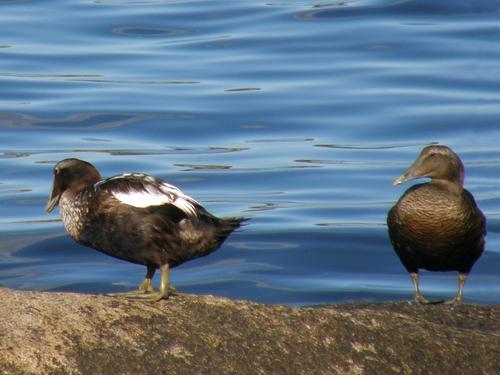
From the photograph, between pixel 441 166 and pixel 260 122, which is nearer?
pixel 441 166

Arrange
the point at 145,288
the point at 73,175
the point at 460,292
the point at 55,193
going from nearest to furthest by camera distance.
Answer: the point at 145,288 < the point at 73,175 < the point at 55,193 < the point at 460,292

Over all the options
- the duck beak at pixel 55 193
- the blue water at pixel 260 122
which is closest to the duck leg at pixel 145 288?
the duck beak at pixel 55 193

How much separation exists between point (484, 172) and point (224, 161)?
290 cm

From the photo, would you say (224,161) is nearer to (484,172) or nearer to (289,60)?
(484,172)

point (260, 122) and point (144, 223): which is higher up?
point (144, 223)

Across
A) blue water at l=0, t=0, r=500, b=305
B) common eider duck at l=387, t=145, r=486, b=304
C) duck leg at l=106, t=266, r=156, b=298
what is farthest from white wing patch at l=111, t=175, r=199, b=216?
blue water at l=0, t=0, r=500, b=305

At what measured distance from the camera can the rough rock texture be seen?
5070 millimetres

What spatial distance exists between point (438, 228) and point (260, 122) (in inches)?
353

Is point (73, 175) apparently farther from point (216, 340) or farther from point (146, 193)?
point (216, 340)

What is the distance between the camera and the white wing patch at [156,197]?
6.29 metres

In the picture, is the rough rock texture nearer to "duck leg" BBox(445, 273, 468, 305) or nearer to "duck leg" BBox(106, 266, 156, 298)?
"duck leg" BBox(106, 266, 156, 298)

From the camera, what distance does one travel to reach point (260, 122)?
16.5 metres

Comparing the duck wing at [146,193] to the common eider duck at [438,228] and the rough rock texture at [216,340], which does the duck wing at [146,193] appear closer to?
the rough rock texture at [216,340]

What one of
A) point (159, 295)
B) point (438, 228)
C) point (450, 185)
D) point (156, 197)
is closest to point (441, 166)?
point (450, 185)
